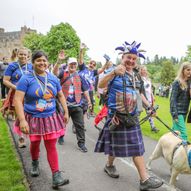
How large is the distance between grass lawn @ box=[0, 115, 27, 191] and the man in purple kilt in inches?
58.7

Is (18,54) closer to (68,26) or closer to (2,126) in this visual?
(2,126)

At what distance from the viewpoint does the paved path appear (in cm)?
482

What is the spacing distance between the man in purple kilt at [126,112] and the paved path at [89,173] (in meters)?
0.48

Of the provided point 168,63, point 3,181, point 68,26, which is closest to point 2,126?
point 3,181

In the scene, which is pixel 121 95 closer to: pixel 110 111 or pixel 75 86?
pixel 110 111

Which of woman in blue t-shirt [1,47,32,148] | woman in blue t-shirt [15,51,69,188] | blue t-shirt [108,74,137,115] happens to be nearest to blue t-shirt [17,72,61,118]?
woman in blue t-shirt [15,51,69,188]

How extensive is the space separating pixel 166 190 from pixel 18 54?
155 inches

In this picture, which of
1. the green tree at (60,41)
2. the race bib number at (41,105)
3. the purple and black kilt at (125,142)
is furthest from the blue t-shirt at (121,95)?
the green tree at (60,41)

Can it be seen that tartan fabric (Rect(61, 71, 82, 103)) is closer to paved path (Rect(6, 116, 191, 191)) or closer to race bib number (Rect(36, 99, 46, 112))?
paved path (Rect(6, 116, 191, 191))

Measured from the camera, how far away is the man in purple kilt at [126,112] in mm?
4703

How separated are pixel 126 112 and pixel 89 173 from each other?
142cm

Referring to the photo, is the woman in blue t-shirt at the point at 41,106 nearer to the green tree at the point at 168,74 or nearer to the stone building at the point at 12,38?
the green tree at the point at 168,74

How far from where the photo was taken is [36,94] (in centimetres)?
453

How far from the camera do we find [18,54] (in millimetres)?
6590
